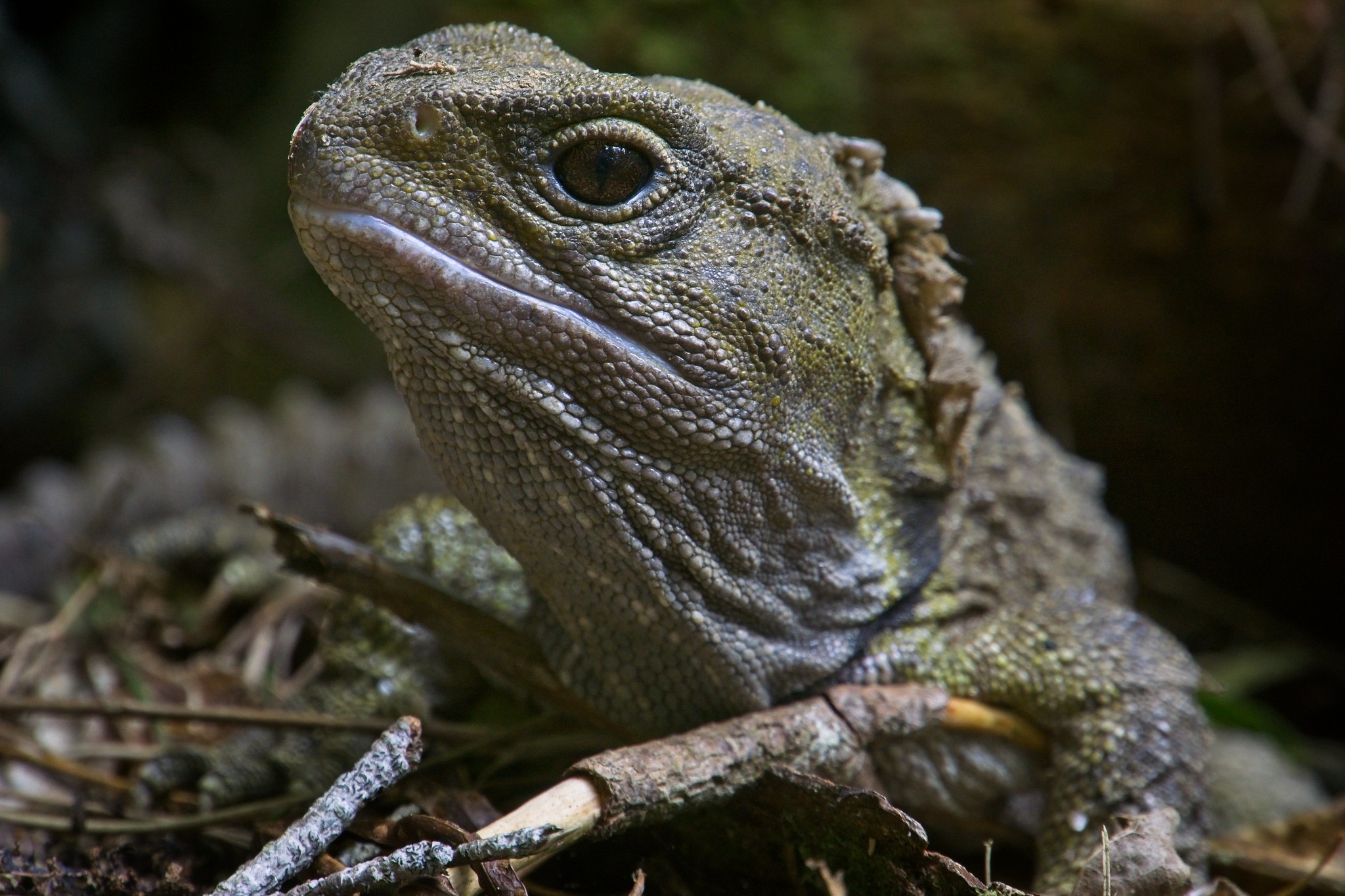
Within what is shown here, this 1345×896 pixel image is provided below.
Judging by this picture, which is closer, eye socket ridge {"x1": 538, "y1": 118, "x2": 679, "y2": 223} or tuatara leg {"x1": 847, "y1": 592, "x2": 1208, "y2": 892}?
eye socket ridge {"x1": 538, "y1": 118, "x2": 679, "y2": 223}

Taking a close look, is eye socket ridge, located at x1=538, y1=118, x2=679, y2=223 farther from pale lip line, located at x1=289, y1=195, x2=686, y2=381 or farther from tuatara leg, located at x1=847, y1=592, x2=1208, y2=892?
tuatara leg, located at x1=847, y1=592, x2=1208, y2=892

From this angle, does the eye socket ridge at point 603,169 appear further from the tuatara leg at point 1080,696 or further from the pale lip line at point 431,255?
the tuatara leg at point 1080,696

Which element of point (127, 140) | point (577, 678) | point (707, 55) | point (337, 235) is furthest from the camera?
point (127, 140)

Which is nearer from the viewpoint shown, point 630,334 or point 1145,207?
point 630,334

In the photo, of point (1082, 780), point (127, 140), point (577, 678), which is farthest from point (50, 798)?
point (127, 140)

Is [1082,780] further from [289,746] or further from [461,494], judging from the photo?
[289,746]

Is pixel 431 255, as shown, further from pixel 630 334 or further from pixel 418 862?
pixel 418 862

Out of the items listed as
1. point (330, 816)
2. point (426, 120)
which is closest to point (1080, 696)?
point (330, 816)

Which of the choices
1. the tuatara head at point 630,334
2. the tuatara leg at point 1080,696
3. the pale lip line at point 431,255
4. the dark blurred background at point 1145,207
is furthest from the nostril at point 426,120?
the dark blurred background at point 1145,207

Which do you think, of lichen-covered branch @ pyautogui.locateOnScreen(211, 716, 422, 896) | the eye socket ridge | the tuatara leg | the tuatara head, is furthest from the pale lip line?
the tuatara leg
